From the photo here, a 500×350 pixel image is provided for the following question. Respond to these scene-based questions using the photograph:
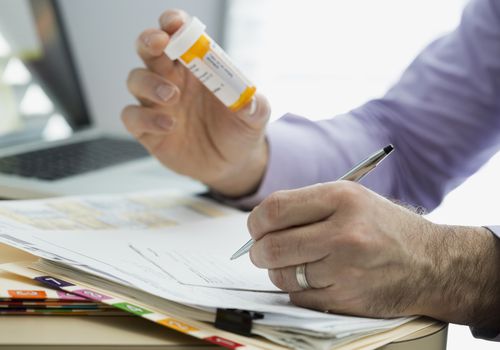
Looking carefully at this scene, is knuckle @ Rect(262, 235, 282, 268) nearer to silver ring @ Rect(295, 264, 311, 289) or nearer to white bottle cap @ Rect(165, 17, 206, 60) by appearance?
silver ring @ Rect(295, 264, 311, 289)

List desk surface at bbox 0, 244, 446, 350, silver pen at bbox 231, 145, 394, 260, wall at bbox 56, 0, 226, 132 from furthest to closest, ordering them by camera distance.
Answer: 1. wall at bbox 56, 0, 226, 132
2. silver pen at bbox 231, 145, 394, 260
3. desk surface at bbox 0, 244, 446, 350

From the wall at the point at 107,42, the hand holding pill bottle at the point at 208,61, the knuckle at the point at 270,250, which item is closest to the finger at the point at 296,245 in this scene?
the knuckle at the point at 270,250

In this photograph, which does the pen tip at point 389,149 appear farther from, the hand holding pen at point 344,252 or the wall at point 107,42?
the wall at point 107,42

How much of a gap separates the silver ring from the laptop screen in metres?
0.81

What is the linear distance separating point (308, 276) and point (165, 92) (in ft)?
1.22

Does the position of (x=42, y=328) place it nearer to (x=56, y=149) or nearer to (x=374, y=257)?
(x=374, y=257)

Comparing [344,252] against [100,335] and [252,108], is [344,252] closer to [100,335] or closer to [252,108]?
[100,335]

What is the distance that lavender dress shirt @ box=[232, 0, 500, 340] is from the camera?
957mm

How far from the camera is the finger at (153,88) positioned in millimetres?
756

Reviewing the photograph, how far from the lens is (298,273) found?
1.49ft

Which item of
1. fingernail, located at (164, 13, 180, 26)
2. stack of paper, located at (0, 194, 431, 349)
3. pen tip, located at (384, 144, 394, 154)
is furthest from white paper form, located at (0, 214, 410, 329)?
fingernail, located at (164, 13, 180, 26)

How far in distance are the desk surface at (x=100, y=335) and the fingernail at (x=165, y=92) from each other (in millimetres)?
362

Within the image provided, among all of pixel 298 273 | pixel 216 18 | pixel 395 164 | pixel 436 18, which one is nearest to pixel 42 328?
pixel 298 273

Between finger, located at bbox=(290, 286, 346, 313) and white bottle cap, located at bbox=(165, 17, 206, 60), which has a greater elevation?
white bottle cap, located at bbox=(165, 17, 206, 60)
